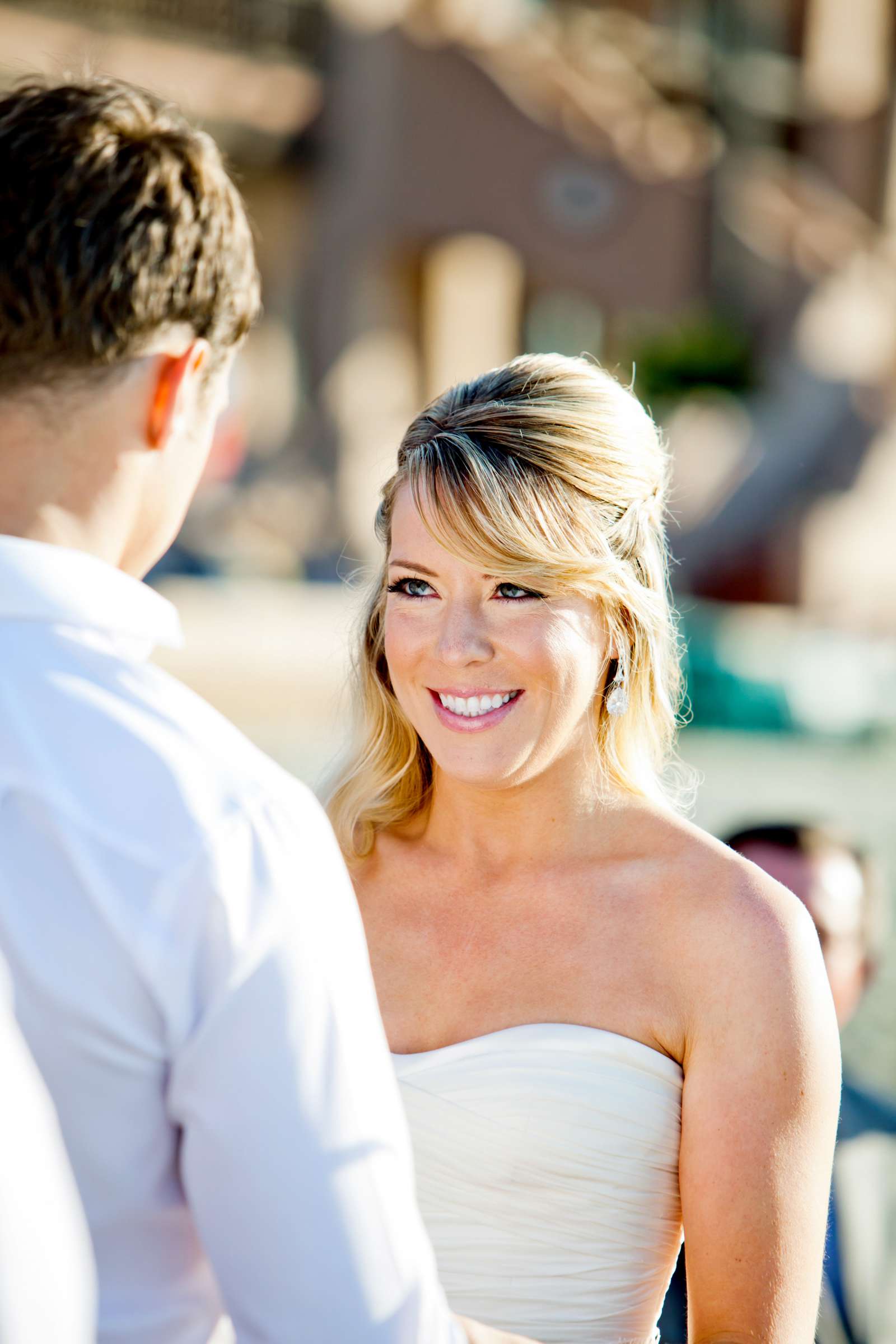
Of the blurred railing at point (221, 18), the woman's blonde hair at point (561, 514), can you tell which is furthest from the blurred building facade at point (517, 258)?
the woman's blonde hair at point (561, 514)

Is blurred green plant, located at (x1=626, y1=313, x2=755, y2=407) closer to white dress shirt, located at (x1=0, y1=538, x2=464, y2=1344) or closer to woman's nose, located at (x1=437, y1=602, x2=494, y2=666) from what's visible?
woman's nose, located at (x1=437, y1=602, x2=494, y2=666)

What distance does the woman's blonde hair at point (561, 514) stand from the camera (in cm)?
236

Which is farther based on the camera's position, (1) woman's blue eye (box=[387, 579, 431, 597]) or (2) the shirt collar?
(1) woman's blue eye (box=[387, 579, 431, 597])

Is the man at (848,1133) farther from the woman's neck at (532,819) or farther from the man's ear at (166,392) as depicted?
the man's ear at (166,392)

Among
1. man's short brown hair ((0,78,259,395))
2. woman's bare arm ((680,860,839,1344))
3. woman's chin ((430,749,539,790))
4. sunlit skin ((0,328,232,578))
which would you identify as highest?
man's short brown hair ((0,78,259,395))

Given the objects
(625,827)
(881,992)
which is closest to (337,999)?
(625,827)

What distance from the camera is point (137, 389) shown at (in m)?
1.31

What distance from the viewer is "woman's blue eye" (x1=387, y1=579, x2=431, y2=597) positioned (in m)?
2.49

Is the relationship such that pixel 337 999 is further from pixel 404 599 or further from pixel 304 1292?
pixel 404 599

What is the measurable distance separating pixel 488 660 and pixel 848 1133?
141 cm

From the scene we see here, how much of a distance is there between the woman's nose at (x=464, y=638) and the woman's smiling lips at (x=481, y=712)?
58 millimetres

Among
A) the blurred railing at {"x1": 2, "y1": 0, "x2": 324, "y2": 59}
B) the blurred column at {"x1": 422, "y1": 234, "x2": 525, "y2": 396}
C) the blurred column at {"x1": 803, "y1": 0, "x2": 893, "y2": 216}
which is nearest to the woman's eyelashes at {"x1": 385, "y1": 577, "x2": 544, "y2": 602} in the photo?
the blurred railing at {"x1": 2, "y1": 0, "x2": 324, "y2": 59}

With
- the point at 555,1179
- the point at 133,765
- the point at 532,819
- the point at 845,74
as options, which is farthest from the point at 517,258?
the point at 133,765

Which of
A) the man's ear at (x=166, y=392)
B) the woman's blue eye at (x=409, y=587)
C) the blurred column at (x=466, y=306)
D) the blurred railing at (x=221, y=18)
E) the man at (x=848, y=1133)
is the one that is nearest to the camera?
the man's ear at (x=166, y=392)
